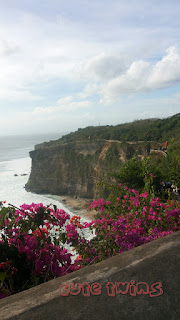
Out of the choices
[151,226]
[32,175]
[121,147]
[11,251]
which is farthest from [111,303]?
[32,175]

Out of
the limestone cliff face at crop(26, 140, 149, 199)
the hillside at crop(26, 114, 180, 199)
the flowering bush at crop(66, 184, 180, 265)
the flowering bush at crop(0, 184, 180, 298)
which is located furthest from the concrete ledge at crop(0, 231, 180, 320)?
the limestone cliff face at crop(26, 140, 149, 199)

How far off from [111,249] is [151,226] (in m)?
0.72

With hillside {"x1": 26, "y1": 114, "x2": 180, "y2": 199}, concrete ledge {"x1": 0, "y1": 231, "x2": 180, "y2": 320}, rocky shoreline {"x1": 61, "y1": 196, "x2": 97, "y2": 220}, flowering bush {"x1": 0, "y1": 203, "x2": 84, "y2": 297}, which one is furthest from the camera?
hillside {"x1": 26, "y1": 114, "x2": 180, "y2": 199}

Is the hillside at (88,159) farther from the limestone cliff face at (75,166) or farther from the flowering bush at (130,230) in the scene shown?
the flowering bush at (130,230)

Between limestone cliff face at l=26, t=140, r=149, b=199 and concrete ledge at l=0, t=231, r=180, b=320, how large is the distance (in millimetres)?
28068

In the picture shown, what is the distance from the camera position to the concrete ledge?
1070mm

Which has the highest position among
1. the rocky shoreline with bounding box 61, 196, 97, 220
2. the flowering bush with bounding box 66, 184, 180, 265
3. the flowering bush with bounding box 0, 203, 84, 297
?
the flowering bush with bounding box 0, 203, 84, 297

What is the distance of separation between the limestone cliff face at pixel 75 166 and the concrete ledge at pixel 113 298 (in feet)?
92.1

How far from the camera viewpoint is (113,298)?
1.15 metres

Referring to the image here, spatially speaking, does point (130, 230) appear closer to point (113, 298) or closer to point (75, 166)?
point (113, 298)

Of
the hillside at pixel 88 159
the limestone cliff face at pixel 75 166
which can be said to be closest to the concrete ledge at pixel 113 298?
the hillside at pixel 88 159

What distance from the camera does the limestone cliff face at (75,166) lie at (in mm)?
31922

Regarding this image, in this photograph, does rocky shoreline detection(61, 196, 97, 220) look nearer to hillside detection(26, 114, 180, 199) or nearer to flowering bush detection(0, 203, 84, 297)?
hillside detection(26, 114, 180, 199)

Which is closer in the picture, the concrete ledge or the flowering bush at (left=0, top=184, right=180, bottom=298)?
the concrete ledge
